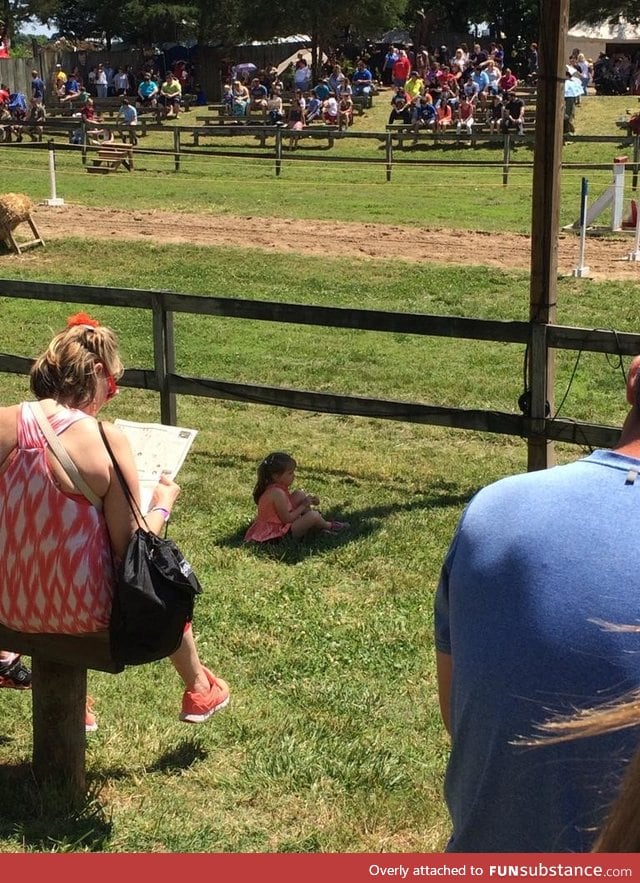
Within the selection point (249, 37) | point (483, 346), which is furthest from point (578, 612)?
point (249, 37)

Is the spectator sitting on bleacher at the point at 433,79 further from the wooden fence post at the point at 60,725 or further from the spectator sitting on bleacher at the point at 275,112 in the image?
the wooden fence post at the point at 60,725

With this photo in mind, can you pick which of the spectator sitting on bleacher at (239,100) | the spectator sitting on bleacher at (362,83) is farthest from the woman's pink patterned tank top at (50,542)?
the spectator sitting on bleacher at (362,83)

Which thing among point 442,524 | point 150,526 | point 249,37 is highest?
point 249,37

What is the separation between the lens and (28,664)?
4.78 metres

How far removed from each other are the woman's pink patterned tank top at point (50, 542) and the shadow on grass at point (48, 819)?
0.58 meters

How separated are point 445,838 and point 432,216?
54.3 feet

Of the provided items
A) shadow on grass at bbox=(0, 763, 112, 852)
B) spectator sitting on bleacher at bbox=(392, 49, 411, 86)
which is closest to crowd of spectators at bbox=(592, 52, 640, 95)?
spectator sitting on bleacher at bbox=(392, 49, 411, 86)

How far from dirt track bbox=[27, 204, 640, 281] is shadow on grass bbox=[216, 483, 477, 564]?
7740 mm

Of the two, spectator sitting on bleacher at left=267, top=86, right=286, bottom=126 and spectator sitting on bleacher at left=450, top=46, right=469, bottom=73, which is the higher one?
spectator sitting on bleacher at left=450, top=46, right=469, bottom=73

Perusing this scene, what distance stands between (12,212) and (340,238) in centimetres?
479

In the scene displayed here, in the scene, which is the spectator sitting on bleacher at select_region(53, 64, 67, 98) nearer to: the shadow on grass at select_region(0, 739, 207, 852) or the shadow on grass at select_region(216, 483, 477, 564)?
the shadow on grass at select_region(216, 483, 477, 564)

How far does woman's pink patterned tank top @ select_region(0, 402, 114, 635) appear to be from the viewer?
3.49m

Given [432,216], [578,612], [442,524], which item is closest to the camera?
[578,612]

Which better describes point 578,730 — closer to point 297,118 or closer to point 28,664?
point 28,664
